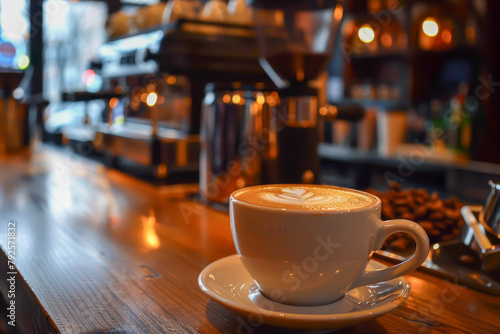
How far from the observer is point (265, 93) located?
989mm

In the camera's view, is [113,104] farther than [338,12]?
Yes

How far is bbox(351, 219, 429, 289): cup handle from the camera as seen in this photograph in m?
0.44

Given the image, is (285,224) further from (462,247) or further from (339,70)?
(339,70)

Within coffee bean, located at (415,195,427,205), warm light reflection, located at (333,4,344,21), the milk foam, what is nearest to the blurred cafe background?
warm light reflection, located at (333,4,344,21)

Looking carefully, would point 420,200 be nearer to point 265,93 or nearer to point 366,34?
point 265,93

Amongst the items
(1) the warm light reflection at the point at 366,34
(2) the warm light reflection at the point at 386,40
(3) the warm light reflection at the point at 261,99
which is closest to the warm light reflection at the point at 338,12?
(3) the warm light reflection at the point at 261,99

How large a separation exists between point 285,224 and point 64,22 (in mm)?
5085

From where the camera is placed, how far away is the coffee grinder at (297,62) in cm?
94

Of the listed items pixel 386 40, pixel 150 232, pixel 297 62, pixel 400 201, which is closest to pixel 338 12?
pixel 297 62

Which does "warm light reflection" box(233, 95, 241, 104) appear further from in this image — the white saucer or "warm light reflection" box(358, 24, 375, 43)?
"warm light reflection" box(358, 24, 375, 43)

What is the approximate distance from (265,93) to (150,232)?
372mm

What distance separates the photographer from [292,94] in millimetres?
945

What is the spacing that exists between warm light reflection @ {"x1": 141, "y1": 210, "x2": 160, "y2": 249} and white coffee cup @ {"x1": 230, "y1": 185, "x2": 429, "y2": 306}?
11.6 inches

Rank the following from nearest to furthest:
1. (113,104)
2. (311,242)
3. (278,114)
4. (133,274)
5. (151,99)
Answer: (311,242) < (133,274) < (278,114) < (151,99) < (113,104)
